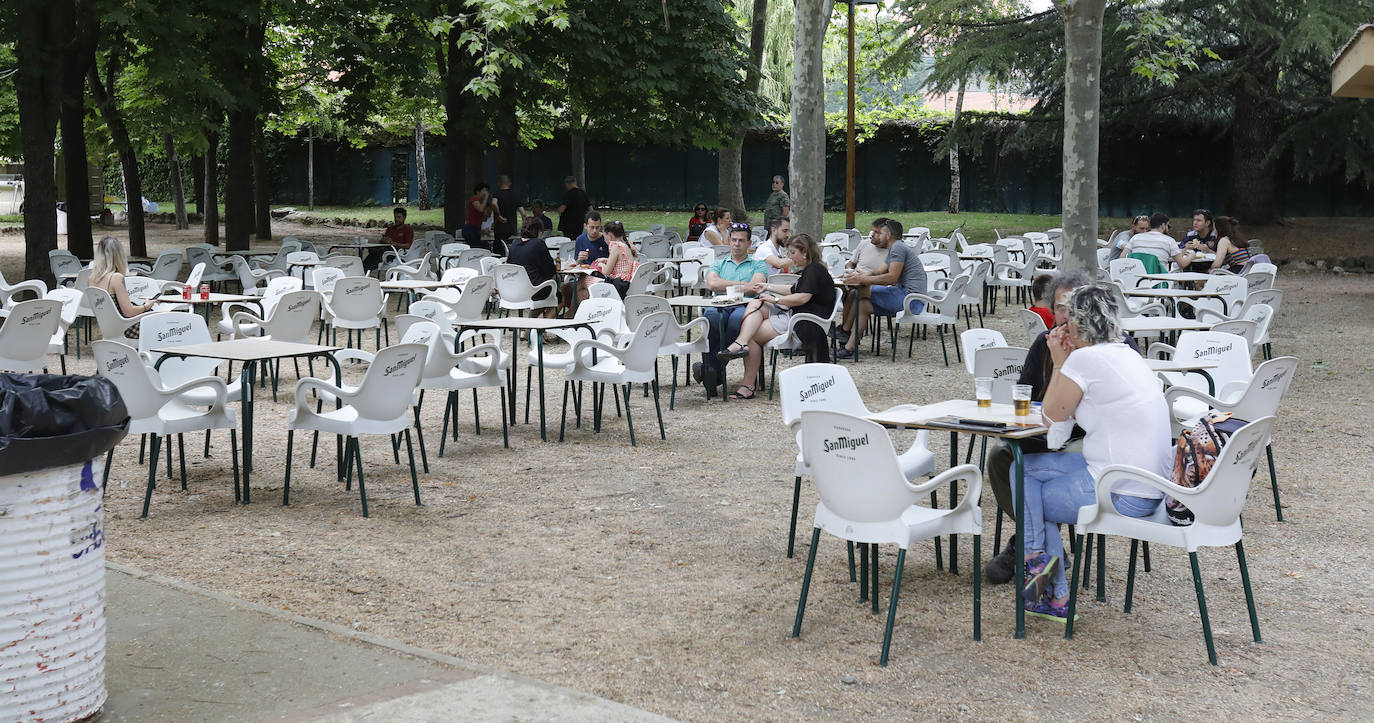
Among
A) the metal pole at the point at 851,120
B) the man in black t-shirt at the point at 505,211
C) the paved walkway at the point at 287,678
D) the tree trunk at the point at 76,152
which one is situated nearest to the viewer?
the paved walkway at the point at 287,678

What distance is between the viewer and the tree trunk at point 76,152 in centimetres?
1816

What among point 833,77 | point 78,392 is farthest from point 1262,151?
point 78,392

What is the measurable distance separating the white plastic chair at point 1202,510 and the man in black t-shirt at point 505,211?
1526cm

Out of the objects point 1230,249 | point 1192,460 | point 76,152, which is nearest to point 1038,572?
point 1192,460

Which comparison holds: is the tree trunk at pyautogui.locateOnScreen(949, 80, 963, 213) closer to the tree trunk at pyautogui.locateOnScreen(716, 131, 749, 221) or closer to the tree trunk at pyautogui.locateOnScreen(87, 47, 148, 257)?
the tree trunk at pyautogui.locateOnScreen(716, 131, 749, 221)

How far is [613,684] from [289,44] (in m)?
26.3

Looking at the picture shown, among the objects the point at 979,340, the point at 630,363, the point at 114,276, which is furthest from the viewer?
the point at 114,276

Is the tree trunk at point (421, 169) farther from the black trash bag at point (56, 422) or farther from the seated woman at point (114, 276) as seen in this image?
the black trash bag at point (56, 422)

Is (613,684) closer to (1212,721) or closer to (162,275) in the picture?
(1212,721)

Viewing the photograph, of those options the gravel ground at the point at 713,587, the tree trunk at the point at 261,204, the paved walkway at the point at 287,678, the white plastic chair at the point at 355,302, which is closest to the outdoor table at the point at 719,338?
the gravel ground at the point at 713,587

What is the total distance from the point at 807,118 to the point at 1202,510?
485 inches

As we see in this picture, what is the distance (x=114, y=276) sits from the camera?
10.2m

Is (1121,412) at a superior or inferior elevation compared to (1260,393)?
superior

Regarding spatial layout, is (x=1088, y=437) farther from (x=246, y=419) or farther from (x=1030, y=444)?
(x=246, y=419)
